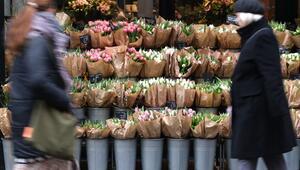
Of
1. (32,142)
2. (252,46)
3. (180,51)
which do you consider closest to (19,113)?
(32,142)

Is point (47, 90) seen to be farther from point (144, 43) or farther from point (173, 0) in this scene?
point (173, 0)

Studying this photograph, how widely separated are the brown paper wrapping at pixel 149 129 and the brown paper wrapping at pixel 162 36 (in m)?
1.68

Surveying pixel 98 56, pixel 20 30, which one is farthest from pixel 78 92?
pixel 20 30

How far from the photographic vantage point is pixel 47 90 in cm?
372

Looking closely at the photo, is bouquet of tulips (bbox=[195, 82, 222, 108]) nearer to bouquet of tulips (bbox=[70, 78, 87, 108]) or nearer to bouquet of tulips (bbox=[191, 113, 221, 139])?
bouquet of tulips (bbox=[191, 113, 221, 139])

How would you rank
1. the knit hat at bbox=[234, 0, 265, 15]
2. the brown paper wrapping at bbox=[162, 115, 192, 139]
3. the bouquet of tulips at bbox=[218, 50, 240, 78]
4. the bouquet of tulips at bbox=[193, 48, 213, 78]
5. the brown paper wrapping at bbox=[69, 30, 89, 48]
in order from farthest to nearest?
the brown paper wrapping at bbox=[69, 30, 89, 48] → the bouquet of tulips at bbox=[218, 50, 240, 78] → the bouquet of tulips at bbox=[193, 48, 213, 78] → the brown paper wrapping at bbox=[162, 115, 192, 139] → the knit hat at bbox=[234, 0, 265, 15]

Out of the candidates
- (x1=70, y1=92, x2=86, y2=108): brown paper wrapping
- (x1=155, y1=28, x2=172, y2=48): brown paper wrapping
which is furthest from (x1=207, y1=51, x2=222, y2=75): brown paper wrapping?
(x1=70, y1=92, x2=86, y2=108): brown paper wrapping

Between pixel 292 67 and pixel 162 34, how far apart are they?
1595 millimetres

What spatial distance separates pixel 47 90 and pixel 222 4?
275 inches

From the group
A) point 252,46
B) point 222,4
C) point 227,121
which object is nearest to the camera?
point 252,46

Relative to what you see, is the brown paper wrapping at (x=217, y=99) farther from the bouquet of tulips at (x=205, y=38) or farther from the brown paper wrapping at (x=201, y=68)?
the bouquet of tulips at (x=205, y=38)

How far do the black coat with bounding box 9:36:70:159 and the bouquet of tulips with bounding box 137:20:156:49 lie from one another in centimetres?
428

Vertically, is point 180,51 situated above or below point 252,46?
below

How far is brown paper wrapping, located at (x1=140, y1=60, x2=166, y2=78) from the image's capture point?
759 centimetres
